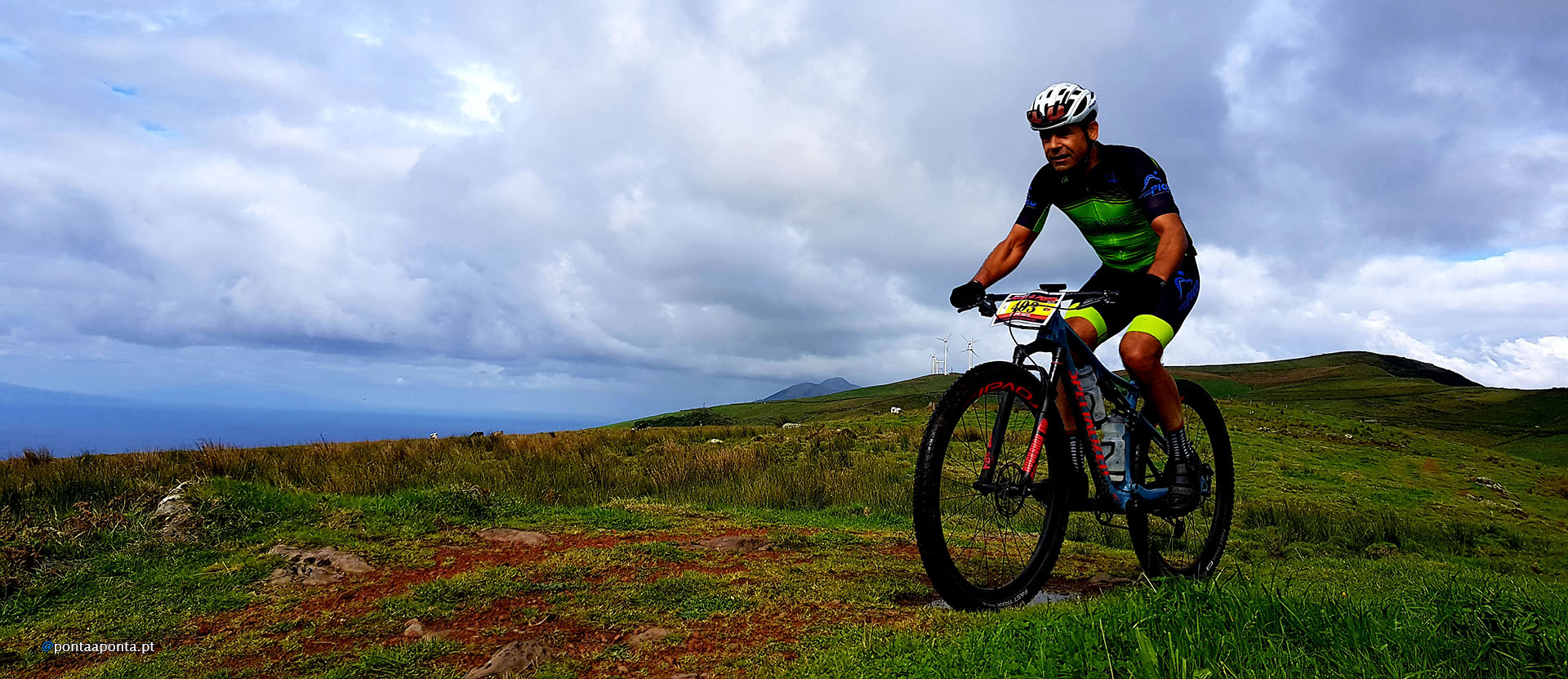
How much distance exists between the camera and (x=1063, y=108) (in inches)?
191

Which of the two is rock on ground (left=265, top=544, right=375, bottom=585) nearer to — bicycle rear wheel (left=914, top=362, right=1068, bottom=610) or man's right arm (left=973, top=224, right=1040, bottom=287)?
bicycle rear wheel (left=914, top=362, right=1068, bottom=610)

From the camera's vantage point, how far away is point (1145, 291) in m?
4.39

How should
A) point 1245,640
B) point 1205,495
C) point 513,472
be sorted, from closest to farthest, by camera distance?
point 1245,640
point 1205,495
point 513,472

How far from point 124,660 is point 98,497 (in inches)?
183

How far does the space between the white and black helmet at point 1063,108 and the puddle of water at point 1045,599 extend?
10.3ft

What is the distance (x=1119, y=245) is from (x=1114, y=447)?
1.52 meters

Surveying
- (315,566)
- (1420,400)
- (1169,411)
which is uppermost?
(1169,411)

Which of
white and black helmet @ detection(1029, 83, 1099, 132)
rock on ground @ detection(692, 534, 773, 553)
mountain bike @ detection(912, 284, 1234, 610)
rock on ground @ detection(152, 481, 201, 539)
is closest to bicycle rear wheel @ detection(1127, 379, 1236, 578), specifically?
mountain bike @ detection(912, 284, 1234, 610)

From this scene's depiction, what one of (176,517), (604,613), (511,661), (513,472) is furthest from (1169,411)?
(513,472)

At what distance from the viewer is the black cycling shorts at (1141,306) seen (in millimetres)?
4777

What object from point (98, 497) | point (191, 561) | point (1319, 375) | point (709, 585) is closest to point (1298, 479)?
point (709, 585)

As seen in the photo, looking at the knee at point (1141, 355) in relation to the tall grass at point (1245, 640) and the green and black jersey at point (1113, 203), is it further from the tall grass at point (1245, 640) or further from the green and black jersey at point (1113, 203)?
the tall grass at point (1245, 640)

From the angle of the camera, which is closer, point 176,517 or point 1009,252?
point 1009,252

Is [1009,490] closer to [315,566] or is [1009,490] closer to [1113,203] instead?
[1113,203]
